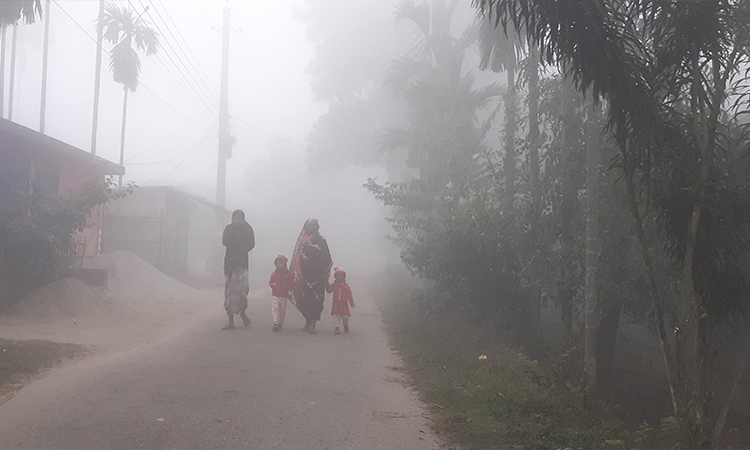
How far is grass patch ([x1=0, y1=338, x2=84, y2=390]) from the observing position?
657 cm

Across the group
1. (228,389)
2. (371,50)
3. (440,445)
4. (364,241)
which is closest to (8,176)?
(228,389)

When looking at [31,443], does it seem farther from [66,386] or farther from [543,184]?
[543,184]

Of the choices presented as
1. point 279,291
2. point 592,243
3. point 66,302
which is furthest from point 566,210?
point 66,302

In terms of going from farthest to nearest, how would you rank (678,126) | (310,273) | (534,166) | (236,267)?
(534,166)
(310,273)
(236,267)
(678,126)

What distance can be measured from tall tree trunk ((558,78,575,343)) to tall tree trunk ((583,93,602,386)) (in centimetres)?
140

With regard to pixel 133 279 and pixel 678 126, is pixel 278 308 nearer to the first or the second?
pixel 678 126

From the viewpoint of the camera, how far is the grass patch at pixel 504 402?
5316 mm

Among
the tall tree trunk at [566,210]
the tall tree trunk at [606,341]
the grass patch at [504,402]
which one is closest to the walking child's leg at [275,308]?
the grass patch at [504,402]

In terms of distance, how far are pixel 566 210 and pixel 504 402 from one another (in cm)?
499

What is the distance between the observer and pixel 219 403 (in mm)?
5547

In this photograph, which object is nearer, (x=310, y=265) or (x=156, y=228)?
(x=310, y=265)

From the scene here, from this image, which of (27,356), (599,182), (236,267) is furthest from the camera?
(236,267)

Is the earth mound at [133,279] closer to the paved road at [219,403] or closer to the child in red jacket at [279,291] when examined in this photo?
the child in red jacket at [279,291]

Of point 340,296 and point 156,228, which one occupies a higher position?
point 156,228
